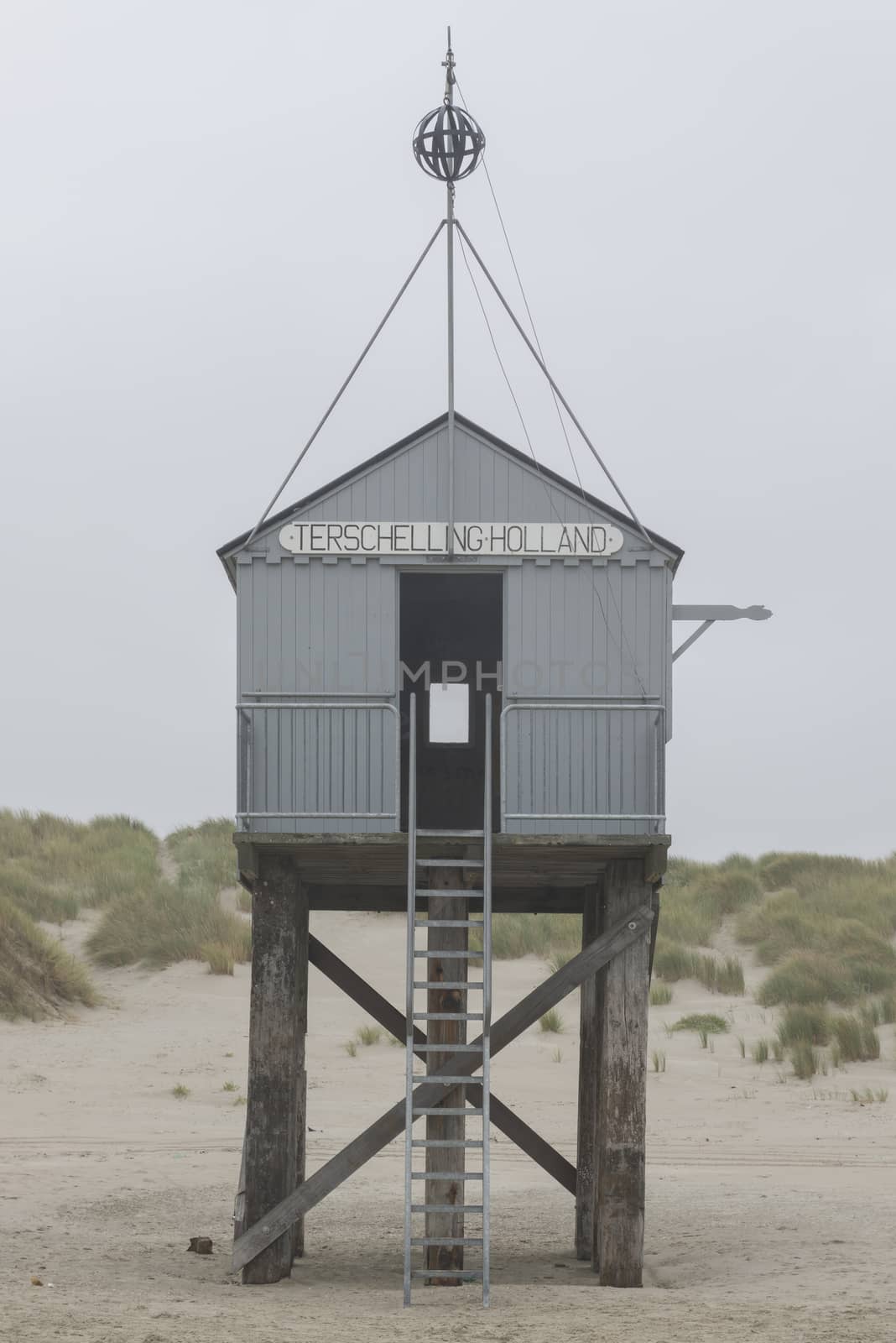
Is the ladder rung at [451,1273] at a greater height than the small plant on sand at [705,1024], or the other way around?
the small plant on sand at [705,1024]

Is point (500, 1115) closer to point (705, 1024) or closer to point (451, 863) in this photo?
point (451, 863)

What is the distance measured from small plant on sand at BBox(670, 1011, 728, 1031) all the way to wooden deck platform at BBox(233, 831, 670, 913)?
42.8 feet

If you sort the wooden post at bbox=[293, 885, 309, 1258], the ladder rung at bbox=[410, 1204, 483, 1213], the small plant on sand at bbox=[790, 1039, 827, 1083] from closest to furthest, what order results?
the ladder rung at bbox=[410, 1204, 483, 1213] → the wooden post at bbox=[293, 885, 309, 1258] → the small plant on sand at bbox=[790, 1039, 827, 1083]

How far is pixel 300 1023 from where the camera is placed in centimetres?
1485

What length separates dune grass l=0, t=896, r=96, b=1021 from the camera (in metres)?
28.0

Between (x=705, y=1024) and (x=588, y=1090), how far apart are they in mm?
12466

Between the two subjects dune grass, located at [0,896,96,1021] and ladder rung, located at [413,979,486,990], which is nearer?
ladder rung, located at [413,979,486,990]

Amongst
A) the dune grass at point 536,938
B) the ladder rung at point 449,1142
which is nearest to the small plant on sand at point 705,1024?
the dune grass at point 536,938

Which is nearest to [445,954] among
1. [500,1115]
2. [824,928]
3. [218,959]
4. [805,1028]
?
[500,1115]

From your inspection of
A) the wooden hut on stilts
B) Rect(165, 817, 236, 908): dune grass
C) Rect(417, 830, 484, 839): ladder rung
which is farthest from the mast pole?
Rect(165, 817, 236, 908): dune grass

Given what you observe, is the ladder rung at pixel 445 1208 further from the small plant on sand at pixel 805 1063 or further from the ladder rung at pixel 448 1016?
the small plant on sand at pixel 805 1063

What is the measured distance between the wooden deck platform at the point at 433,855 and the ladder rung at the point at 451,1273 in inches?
126

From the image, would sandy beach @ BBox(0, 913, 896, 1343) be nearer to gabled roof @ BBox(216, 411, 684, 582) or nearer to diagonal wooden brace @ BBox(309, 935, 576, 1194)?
diagonal wooden brace @ BBox(309, 935, 576, 1194)

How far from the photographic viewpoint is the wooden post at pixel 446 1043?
13781mm
